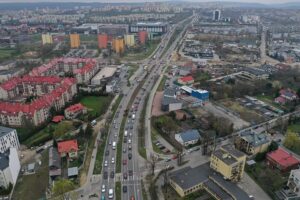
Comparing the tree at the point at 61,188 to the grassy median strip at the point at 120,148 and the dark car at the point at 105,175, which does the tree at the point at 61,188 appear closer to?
the dark car at the point at 105,175

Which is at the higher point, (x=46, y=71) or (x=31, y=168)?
(x=46, y=71)

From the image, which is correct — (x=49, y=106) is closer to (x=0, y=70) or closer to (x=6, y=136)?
(x=6, y=136)

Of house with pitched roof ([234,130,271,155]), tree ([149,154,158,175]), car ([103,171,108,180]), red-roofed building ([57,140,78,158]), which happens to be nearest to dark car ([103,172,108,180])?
car ([103,171,108,180])

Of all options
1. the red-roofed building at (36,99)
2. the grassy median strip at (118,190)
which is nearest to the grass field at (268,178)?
the grassy median strip at (118,190)

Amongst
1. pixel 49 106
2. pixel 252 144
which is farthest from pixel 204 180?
pixel 49 106

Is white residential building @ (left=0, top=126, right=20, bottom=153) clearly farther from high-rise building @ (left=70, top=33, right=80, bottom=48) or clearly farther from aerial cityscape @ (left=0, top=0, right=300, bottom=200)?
high-rise building @ (left=70, top=33, right=80, bottom=48)
